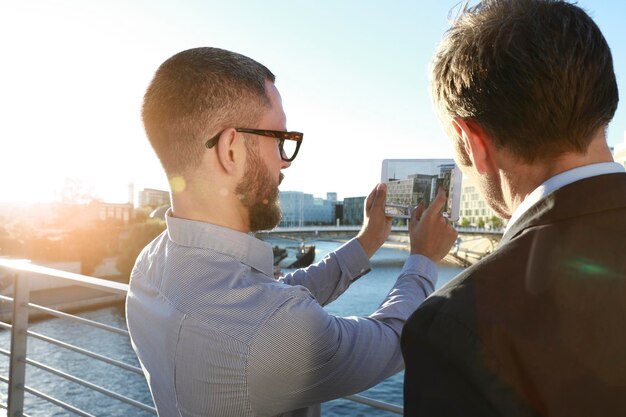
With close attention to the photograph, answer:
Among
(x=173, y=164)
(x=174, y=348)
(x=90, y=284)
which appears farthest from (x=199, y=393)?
(x=90, y=284)

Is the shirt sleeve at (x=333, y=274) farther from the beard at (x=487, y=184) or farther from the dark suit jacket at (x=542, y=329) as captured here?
the dark suit jacket at (x=542, y=329)

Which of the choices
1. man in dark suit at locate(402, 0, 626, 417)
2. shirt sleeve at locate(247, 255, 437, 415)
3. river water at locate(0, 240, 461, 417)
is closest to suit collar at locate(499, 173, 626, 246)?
man in dark suit at locate(402, 0, 626, 417)

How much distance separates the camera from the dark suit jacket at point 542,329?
1.98ft

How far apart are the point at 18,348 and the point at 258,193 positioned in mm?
1753

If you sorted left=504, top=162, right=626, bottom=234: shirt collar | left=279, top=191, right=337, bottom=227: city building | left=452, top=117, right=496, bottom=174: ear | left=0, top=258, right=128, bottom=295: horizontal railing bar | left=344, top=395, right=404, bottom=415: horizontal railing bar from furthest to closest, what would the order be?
left=279, top=191, right=337, bottom=227: city building → left=0, top=258, right=128, bottom=295: horizontal railing bar → left=344, top=395, right=404, bottom=415: horizontal railing bar → left=452, top=117, right=496, bottom=174: ear → left=504, top=162, right=626, bottom=234: shirt collar

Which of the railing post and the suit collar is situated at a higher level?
the suit collar

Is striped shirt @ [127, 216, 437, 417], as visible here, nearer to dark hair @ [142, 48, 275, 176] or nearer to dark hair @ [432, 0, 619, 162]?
dark hair @ [142, 48, 275, 176]

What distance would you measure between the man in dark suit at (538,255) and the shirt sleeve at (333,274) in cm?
70

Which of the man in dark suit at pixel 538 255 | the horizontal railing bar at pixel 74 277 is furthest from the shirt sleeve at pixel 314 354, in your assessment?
the horizontal railing bar at pixel 74 277

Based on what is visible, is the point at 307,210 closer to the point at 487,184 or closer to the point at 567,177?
the point at 487,184

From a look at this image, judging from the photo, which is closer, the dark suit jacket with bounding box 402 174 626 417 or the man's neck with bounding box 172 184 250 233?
the dark suit jacket with bounding box 402 174 626 417

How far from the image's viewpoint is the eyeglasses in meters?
1.05

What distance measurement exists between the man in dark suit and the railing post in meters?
2.07

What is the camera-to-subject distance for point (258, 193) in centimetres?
110
